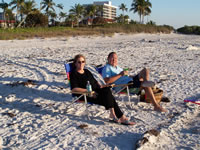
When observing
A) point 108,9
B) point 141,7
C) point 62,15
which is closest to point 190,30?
point 141,7

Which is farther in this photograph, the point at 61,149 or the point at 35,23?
the point at 35,23

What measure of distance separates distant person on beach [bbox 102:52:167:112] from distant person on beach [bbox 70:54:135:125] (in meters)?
0.40

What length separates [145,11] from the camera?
2186 inches

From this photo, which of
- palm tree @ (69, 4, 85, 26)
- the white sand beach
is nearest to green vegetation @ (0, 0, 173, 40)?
palm tree @ (69, 4, 85, 26)

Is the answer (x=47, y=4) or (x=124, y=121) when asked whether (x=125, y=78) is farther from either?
(x=47, y=4)

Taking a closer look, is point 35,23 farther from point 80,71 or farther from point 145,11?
point 80,71

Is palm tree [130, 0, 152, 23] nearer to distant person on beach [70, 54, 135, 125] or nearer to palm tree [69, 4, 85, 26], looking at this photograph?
palm tree [69, 4, 85, 26]

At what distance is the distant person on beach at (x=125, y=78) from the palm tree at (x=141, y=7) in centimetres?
5214

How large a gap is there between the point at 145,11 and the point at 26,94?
2126 inches

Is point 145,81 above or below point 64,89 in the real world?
above

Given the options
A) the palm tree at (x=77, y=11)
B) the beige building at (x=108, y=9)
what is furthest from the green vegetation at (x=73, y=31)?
the beige building at (x=108, y=9)

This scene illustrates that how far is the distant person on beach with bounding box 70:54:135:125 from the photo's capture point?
11.6 ft

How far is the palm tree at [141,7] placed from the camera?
53844 mm

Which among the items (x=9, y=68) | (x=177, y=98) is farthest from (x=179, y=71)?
(x=9, y=68)
